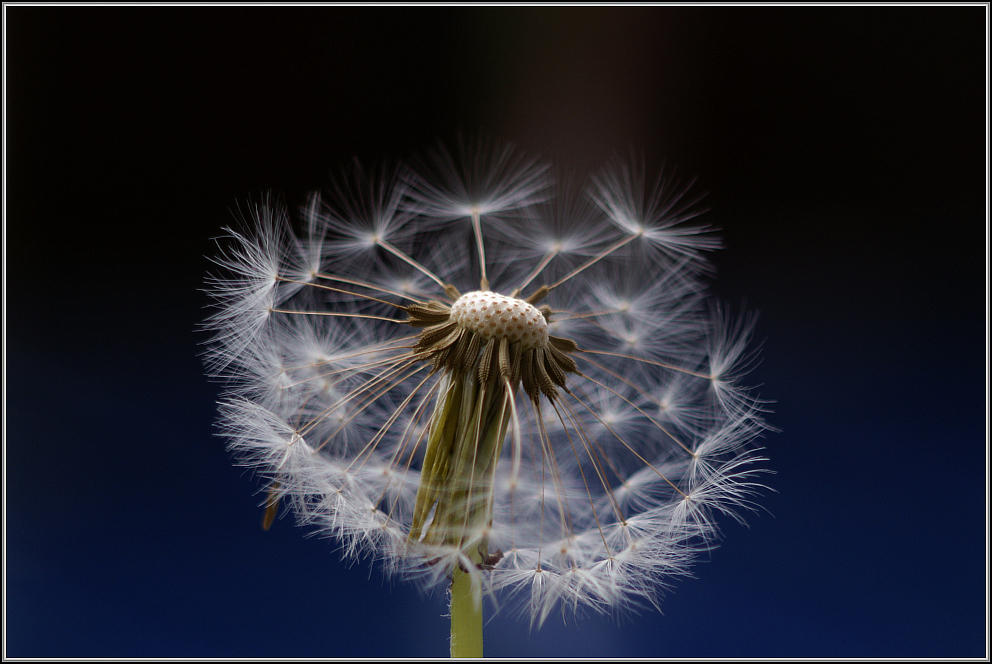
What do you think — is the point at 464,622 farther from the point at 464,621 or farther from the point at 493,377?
the point at 493,377

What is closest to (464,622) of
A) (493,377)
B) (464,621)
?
(464,621)

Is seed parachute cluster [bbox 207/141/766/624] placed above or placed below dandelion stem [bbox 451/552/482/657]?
above

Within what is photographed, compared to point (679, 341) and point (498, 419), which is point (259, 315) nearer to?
point (498, 419)

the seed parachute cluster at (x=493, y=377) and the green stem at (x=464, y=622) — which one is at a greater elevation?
the seed parachute cluster at (x=493, y=377)

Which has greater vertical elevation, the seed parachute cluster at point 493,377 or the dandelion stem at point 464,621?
the seed parachute cluster at point 493,377
